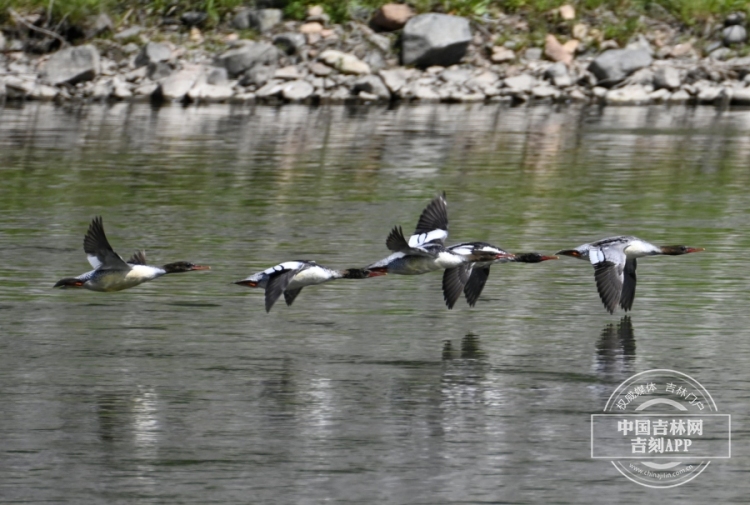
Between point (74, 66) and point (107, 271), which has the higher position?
point (107, 271)

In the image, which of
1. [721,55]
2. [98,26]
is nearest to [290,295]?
[98,26]

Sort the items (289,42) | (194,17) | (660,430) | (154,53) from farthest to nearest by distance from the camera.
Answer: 1. (194,17)
2. (289,42)
3. (154,53)
4. (660,430)

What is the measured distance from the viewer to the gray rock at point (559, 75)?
3922 centimetres

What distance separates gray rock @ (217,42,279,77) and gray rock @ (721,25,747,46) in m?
12.5

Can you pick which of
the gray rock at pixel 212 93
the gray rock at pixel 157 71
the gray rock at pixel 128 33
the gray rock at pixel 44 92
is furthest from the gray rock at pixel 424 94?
the gray rock at pixel 44 92

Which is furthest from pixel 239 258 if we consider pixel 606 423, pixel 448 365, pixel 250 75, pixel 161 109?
pixel 250 75

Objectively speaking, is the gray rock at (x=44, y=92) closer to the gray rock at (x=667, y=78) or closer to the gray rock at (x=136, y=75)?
the gray rock at (x=136, y=75)

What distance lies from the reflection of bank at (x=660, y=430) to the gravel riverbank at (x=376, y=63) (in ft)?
91.4

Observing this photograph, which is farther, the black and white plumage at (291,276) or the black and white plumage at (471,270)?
the black and white plumage at (471,270)

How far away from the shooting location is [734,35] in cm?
4091

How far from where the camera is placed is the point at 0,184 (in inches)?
890

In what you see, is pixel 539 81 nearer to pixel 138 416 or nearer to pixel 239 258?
pixel 239 258

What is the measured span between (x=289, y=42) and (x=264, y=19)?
76.7 inches

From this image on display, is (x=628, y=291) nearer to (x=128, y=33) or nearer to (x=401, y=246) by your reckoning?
(x=401, y=246)
